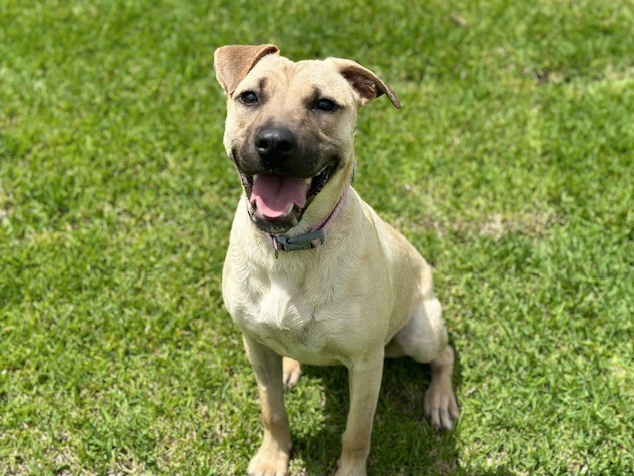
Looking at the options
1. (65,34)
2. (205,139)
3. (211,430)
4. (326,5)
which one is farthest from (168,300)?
(326,5)

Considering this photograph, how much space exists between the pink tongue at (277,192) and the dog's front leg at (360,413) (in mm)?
995

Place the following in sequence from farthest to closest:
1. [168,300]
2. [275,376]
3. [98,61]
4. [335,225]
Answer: [98,61] → [168,300] → [275,376] → [335,225]

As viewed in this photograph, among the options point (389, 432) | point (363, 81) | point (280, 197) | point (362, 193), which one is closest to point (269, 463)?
point (389, 432)

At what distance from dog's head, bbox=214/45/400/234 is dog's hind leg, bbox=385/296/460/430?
136 centimetres

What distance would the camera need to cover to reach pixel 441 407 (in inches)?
169


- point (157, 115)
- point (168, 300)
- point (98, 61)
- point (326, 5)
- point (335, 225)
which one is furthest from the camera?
point (326, 5)

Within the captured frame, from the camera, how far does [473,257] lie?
5168 millimetres

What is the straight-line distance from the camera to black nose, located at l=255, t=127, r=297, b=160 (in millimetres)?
2820

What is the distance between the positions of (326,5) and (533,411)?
15.4 feet

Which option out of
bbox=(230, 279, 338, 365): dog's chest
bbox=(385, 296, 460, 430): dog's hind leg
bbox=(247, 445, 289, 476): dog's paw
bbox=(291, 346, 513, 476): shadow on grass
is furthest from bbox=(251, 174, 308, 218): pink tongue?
bbox=(291, 346, 513, 476): shadow on grass

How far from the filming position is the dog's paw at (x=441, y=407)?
Answer: 4277mm

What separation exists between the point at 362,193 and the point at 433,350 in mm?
1759

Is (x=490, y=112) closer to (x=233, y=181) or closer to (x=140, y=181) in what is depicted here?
(x=233, y=181)

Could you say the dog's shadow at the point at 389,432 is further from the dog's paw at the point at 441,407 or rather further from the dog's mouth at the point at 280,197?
the dog's mouth at the point at 280,197
